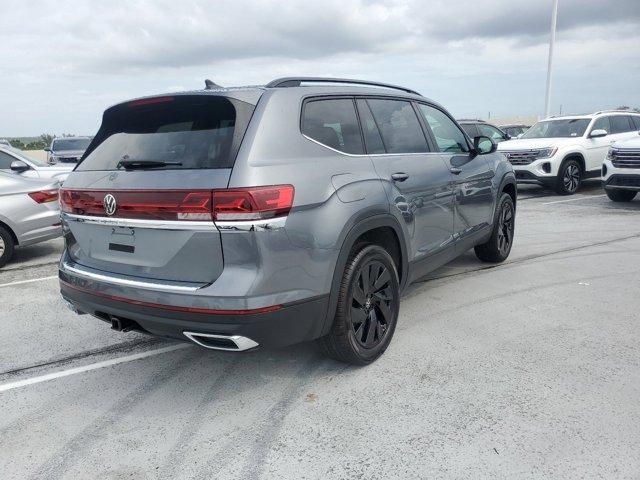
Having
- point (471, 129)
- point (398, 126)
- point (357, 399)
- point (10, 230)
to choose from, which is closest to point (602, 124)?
point (471, 129)

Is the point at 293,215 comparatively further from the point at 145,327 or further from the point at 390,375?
the point at 390,375

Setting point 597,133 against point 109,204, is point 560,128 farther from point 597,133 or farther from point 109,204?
point 109,204

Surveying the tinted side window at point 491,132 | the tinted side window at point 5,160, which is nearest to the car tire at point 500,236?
the tinted side window at point 5,160

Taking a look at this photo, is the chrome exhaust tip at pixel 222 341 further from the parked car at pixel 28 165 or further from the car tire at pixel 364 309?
the parked car at pixel 28 165

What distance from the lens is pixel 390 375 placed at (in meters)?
3.40

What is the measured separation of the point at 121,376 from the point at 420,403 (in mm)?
1952

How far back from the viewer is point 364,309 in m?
3.40

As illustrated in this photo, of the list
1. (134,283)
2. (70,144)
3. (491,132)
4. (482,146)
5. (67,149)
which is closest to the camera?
(134,283)

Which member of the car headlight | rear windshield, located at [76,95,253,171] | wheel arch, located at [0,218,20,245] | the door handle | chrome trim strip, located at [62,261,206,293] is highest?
rear windshield, located at [76,95,253,171]

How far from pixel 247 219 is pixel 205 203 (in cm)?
22

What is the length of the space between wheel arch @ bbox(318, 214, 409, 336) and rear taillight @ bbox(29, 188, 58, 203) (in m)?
5.16

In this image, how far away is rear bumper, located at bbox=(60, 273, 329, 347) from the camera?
266 centimetres

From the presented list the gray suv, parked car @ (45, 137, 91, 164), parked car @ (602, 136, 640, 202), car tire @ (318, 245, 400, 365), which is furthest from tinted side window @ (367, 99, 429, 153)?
parked car @ (45, 137, 91, 164)

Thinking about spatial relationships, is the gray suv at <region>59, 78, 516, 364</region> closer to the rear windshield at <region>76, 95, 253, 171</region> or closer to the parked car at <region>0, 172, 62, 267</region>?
the rear windshield at <region>76, 95, 253, 171</region>
